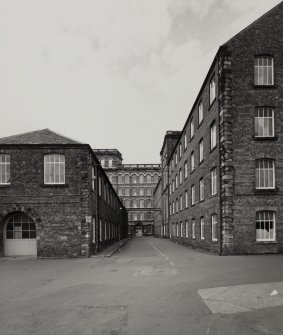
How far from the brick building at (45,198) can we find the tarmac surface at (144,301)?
5.64 meters

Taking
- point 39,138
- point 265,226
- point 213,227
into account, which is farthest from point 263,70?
point 39,138

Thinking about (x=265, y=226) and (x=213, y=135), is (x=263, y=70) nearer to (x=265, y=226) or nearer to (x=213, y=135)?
(x=213, y=135)

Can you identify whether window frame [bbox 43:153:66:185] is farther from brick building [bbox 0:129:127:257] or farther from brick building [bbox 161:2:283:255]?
brick building [bbox 161:2:283:255]

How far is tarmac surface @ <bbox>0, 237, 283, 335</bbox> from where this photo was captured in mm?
6848

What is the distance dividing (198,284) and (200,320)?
4308mm

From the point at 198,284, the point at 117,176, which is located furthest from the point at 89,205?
the point at 117,176

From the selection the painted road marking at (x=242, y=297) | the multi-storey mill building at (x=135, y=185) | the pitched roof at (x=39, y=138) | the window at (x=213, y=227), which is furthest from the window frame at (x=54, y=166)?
the multi-storey mill building at (x=135, y=185)

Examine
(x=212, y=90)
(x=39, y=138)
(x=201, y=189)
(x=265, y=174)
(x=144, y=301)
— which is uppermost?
(x=212, y=90)

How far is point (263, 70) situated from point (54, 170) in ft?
46.1

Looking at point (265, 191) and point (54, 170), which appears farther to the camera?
point (54, 170)

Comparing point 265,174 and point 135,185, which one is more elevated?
point 265,174

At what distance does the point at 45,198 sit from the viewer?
21.2 m

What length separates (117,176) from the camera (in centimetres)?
8962

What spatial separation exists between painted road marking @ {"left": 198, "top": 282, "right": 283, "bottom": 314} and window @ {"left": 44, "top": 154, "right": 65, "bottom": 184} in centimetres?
Answer: 1324
